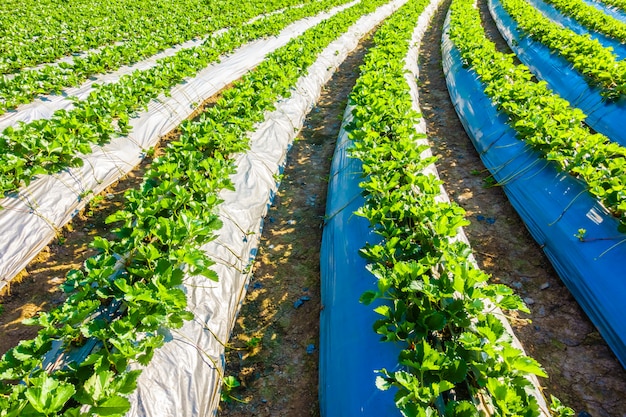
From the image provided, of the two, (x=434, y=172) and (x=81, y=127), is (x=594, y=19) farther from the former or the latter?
(x=81, y=127)

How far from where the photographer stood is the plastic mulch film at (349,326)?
2.72m

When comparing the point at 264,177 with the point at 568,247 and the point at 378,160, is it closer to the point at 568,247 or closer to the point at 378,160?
the point at 378,160

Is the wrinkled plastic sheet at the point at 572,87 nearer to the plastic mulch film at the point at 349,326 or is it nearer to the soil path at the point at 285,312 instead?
the plastic mulch film at the point at 349,326

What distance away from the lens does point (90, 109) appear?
661cm

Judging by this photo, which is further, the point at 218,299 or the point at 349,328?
the point at 218,299

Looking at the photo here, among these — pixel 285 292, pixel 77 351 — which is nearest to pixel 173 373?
pixel 77 351

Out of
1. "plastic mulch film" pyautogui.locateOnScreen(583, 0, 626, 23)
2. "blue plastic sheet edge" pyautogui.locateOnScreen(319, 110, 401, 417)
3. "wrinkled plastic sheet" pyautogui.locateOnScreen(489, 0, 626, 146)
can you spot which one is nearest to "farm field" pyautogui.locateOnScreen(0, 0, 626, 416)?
"blue plastic sheet edge" pyautogui.locateOnScreen(319, 110, 401, 417)

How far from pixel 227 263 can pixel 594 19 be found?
15203 millimetres

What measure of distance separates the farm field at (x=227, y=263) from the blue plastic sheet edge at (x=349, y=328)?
15 cm

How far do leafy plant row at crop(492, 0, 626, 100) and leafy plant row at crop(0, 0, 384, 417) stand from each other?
25.3 ft

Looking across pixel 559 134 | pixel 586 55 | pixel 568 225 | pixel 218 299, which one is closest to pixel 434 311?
pixel 218 299

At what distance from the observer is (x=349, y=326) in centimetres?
330

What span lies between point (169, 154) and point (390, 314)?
413 centimetres

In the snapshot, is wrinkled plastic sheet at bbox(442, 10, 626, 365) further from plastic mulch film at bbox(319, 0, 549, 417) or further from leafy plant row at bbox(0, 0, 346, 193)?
leafy plant row at bbox(0, 0, 346, 193)
